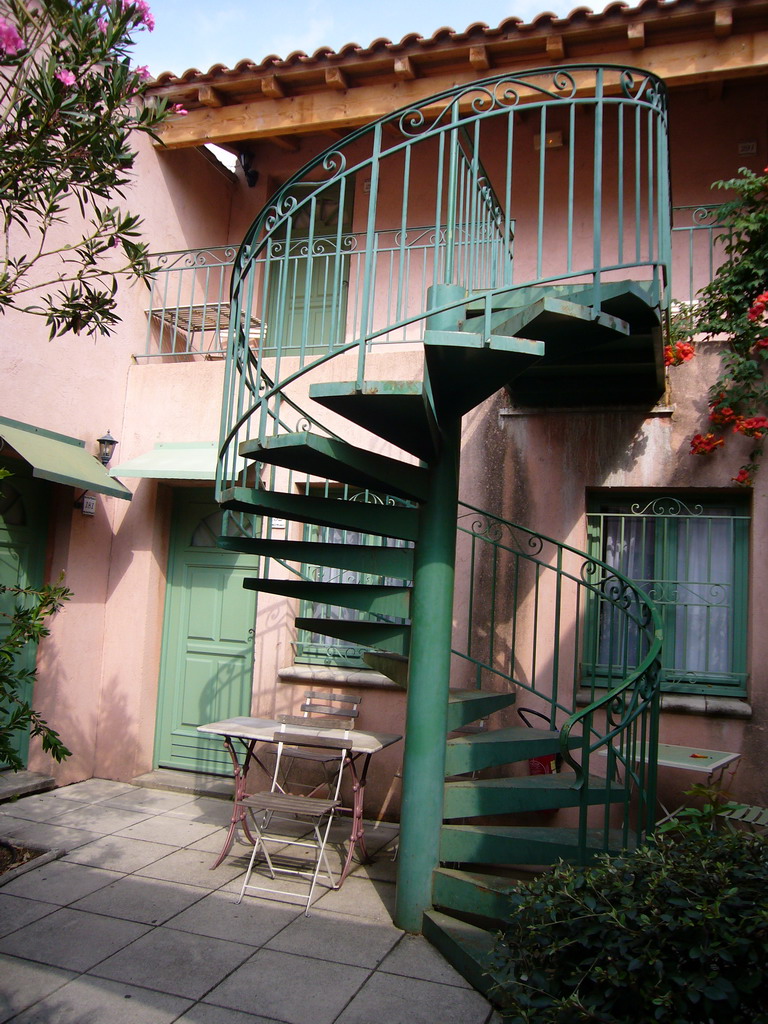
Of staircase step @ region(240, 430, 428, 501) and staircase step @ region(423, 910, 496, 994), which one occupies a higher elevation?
staircase step @ region(240, 430, 428, 501)

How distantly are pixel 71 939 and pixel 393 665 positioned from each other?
1900mm

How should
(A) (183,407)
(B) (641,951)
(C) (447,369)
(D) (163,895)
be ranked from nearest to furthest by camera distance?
(B) (641,951), (C) (447,369), (D) (163,895), (A) (183,407)

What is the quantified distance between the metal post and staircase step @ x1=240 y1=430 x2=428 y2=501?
142 mm

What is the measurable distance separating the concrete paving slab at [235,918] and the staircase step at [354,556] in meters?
1.66

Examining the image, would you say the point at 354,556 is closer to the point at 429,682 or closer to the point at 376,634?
the point at 376,634

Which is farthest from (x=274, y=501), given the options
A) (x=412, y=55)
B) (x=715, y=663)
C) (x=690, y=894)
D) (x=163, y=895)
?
(x=412, y=55)

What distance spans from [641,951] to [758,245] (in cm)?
402

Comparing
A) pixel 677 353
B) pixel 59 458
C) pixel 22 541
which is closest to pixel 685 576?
pixel 677 353

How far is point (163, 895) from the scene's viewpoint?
4.02 metres

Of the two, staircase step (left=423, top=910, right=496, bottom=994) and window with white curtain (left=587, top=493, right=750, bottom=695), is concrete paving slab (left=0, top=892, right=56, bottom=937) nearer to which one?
staircase step (left=423, top=910, right=496, bottom=994)

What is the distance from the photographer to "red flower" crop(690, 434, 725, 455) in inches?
181

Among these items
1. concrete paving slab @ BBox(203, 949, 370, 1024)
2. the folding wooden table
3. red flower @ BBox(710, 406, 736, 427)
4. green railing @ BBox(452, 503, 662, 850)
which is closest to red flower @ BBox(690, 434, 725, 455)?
red flower @ BBox(710, 406, 736, 427)

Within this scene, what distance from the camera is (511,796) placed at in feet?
12.1

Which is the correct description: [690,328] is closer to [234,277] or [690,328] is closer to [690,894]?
[234,277]
